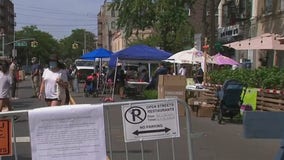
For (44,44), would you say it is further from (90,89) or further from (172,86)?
(172,86)

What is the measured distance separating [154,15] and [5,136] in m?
31.1

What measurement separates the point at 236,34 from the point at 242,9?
1762 mm

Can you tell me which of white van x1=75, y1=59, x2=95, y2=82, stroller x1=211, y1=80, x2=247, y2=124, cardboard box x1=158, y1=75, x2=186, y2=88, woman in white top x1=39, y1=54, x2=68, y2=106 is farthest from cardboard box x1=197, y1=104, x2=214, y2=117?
white van x1=75, y1=59, x2=95, y2=82

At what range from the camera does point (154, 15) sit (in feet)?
122

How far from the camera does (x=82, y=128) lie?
6121mm

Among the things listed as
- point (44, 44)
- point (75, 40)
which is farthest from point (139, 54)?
point (75, 40)

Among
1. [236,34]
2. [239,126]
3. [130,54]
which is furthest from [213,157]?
[236,34]

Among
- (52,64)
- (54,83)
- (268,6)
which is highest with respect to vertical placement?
(268,6)

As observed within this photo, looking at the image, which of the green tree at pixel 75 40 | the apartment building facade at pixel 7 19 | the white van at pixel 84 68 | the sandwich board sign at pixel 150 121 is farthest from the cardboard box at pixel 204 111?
the green tree at pixel 75 40

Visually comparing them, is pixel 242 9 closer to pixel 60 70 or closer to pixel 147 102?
pixel 60 70

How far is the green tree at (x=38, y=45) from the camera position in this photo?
137 meters

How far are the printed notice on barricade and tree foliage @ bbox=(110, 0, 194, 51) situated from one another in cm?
2735

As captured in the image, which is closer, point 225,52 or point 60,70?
point 60,70

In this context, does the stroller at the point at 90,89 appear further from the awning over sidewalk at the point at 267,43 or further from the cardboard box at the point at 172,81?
the cardboard box at the point at 172,81
